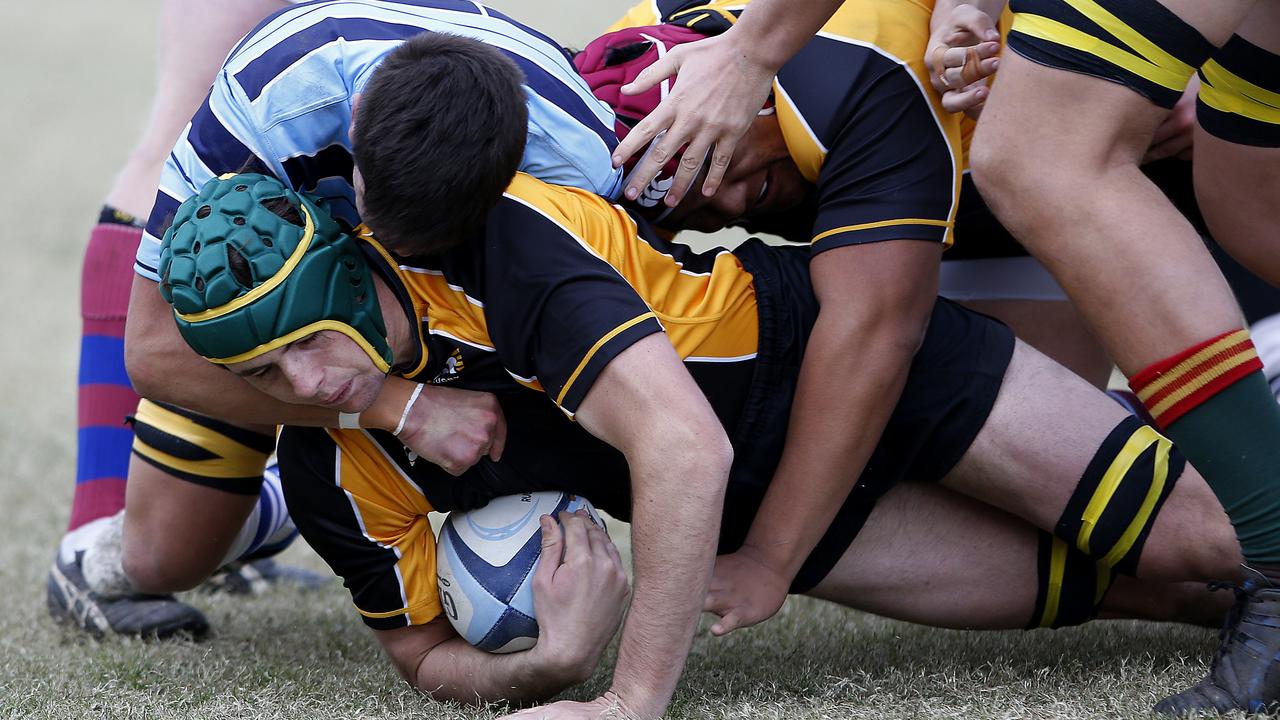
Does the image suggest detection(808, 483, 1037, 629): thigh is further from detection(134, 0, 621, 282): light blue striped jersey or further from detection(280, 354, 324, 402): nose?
detection(280, 354, 324, 402): nose

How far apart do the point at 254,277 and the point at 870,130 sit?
1434mm

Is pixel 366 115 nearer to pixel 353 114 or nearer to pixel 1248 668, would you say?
pixel 353 114

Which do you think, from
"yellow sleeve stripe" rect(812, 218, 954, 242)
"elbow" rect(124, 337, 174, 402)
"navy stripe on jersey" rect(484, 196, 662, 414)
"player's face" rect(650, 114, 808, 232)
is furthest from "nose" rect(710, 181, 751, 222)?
"elbow" rect(124, 337, 174, 402)

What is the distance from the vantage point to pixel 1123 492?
10.5ft

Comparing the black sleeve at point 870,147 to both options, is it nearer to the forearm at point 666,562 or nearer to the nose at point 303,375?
the forearm at point 666,562

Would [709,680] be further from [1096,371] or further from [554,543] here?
[1096,371]

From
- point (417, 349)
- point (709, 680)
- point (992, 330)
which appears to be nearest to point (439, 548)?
point (417, 349)

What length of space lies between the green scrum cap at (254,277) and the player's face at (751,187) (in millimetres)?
885

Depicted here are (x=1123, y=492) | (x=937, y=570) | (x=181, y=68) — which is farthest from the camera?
(x=181, y=68)

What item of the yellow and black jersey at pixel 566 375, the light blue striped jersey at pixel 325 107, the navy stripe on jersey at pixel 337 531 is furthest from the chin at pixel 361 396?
the light blue striped jersey at pixel 325 107

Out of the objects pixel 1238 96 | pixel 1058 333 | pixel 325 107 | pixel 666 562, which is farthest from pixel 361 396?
pixel 1058 333

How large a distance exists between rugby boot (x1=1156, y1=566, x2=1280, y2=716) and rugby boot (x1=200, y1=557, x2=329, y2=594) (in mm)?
2982

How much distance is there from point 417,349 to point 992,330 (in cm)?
143

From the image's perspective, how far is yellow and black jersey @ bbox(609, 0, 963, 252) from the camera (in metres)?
3.15
